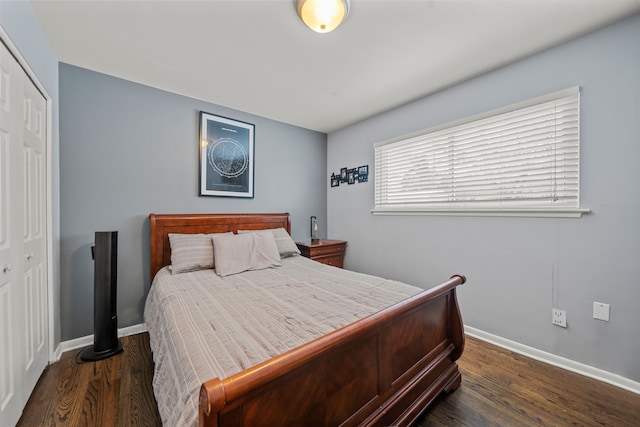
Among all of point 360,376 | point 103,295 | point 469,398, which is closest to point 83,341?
point 103,295

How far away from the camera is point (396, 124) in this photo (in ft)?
10.1

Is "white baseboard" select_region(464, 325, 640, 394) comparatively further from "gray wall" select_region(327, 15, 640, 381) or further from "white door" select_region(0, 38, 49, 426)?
"white door" select_region(0, 38, 49, 426)

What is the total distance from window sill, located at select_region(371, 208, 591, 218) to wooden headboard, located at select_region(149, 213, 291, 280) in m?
1.65

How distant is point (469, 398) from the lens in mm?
1613

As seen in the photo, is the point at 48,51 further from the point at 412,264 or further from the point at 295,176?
the point at 412,264

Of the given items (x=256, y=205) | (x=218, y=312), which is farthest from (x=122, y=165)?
(x=218, y=312)

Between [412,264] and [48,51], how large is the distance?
145 inches

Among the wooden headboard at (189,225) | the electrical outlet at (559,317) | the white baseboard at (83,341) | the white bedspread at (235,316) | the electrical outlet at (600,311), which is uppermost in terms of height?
the wooden headboard at (189,225)

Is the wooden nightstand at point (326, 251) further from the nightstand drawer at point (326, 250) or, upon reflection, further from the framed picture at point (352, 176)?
the framed picture at point (352, 176)

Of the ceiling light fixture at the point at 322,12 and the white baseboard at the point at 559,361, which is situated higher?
the ceiling light fixture at the point at 322,12

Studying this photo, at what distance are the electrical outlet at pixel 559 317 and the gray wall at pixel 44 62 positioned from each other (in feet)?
12.6

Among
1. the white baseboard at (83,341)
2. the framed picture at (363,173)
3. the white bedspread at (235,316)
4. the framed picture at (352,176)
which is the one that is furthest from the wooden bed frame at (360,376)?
the white baseboard at (83,341)

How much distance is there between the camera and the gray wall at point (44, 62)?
1364 millimetres

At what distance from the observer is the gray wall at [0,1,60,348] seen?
4.47 ft
